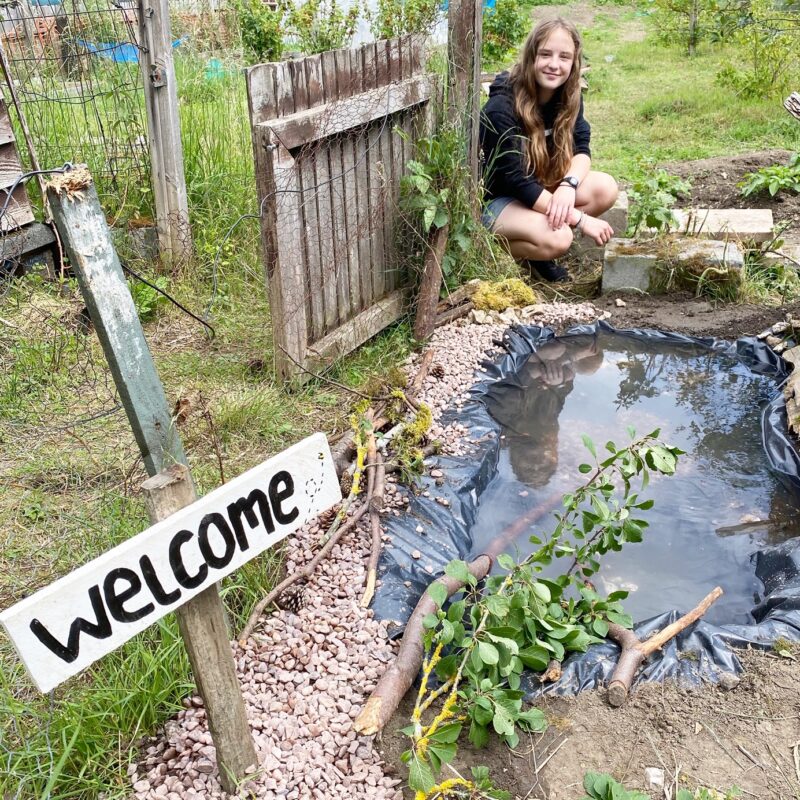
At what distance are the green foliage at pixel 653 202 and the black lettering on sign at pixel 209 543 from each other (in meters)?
4.48

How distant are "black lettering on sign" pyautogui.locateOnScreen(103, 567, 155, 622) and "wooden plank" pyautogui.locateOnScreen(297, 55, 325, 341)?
2479 millimetres

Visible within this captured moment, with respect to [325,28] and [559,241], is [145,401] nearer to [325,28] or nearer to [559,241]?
[559,241]

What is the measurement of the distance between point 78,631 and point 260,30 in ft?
23.4

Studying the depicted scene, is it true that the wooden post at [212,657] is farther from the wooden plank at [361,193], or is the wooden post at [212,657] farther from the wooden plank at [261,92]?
the wooden plank at [361,193]

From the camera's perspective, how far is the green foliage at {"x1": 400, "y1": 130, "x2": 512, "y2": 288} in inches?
163

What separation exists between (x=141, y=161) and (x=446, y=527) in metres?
3.32

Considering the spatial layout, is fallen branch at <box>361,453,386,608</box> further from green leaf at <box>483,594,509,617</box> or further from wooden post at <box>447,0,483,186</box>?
wooden post at <box>447,0,483,186</box>

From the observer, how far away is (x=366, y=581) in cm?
262

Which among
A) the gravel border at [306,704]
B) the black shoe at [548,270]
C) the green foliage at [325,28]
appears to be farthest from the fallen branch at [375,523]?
Result: the green foliage at [325,28]

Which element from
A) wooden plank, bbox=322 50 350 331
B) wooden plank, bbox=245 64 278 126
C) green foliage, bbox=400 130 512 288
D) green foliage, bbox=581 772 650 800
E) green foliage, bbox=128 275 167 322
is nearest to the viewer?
green foliage, bbox=581 772 650 800

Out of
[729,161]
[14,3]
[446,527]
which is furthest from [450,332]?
[729,161]

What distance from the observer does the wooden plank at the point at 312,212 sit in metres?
3.38

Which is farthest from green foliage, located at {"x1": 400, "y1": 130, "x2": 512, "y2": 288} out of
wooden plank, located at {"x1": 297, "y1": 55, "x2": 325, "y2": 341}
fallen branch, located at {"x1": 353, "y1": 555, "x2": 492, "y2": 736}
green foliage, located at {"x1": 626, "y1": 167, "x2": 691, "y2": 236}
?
fallen branch, located at {"x1": 353, "y1": 555, "x2": 492, "y2": 736}

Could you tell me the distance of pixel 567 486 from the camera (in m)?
3.32
